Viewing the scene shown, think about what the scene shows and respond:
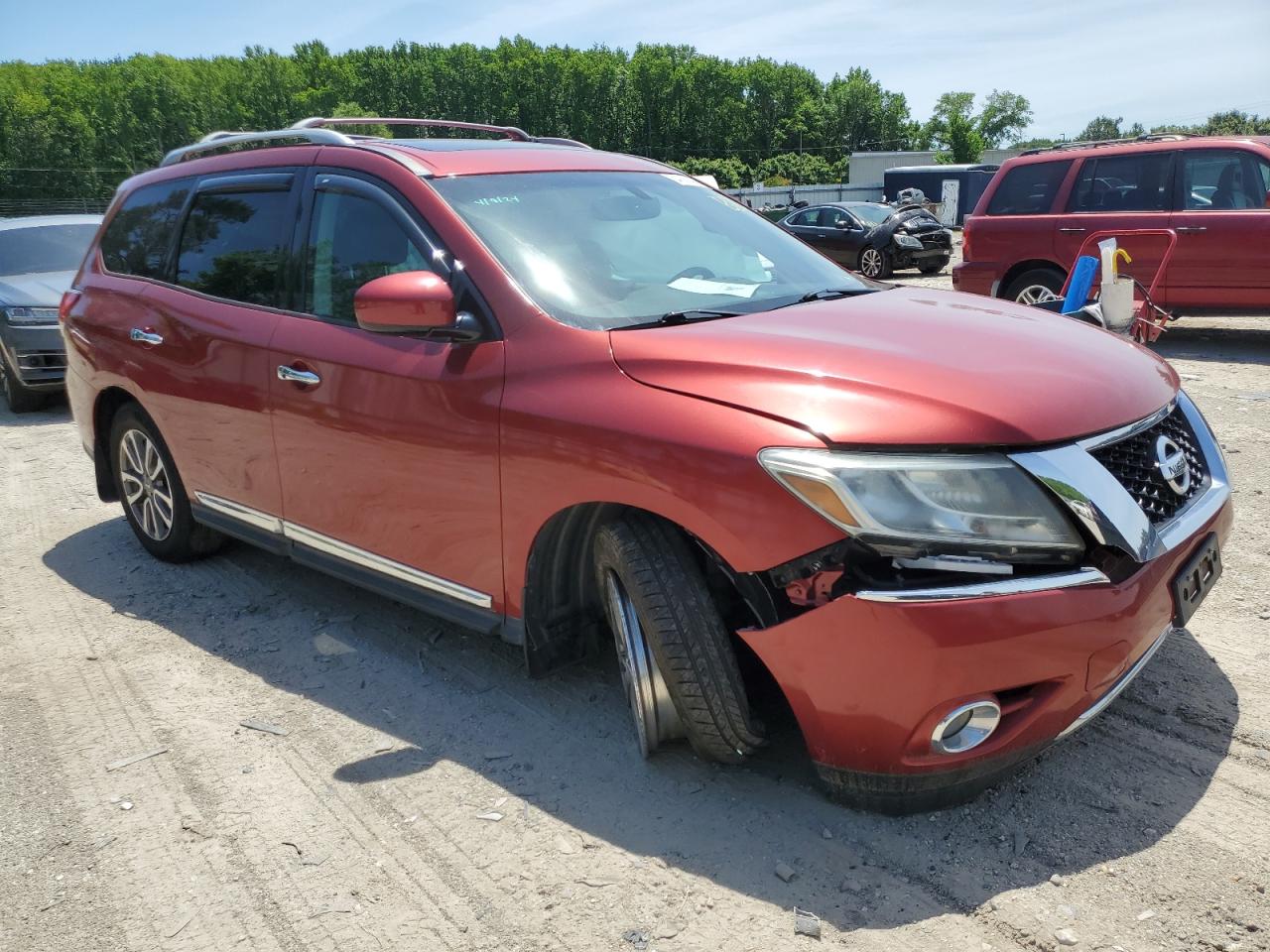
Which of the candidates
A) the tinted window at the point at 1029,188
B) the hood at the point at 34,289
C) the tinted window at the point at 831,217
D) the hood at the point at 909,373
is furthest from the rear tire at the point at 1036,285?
the tinted window at the point at 831,217

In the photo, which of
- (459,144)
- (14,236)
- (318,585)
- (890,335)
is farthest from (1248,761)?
(14,236)

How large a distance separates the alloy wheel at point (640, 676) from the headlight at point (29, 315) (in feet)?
26.7

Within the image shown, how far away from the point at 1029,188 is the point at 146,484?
859cm

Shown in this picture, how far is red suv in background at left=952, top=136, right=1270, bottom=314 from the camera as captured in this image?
345 inches

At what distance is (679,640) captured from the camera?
2588mm

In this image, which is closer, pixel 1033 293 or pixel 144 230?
pixel 144 230

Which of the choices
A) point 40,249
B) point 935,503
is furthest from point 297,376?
point 40,249

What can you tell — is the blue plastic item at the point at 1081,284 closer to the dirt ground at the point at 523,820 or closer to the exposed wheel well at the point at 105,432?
the dirt ground at the point at 523,820

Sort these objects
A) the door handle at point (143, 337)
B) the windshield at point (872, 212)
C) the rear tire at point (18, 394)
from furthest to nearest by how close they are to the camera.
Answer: the windshield at point (872, 212), the rear tire at point (18, 394), the door handle at point (143, 337)

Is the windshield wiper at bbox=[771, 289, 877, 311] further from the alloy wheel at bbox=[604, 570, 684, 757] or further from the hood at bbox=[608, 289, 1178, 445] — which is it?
the alloy wheel at bbox=[604, 570, 684, 757]

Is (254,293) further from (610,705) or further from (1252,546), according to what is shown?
(1252,546)

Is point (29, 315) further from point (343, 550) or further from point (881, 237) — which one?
point (881, 237)

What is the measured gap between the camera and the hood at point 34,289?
9086mm

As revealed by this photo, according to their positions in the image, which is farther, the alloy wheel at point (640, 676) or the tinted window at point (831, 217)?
the tinted window at point (831, 217)
